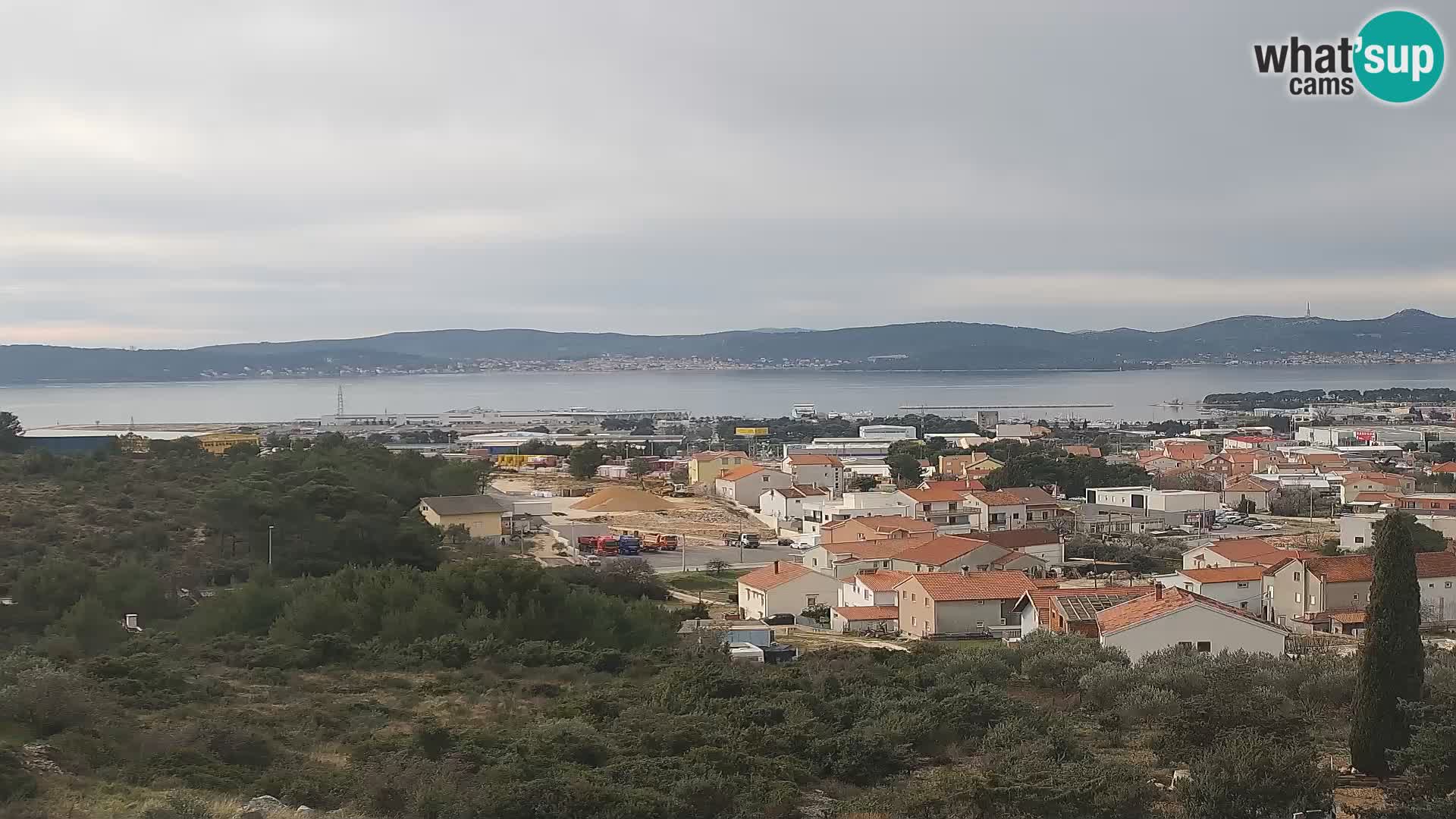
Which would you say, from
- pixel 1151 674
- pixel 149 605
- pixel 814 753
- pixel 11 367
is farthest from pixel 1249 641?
pixel 11 367

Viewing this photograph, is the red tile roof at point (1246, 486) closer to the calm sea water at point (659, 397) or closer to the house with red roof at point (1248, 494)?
the house with red roof at point (1248, 494)

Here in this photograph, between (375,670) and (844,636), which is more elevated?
(375,670)

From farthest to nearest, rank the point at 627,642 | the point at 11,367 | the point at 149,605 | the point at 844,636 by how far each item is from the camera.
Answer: the point at 11,367 < the point at 844,636 < the point at 149,605 < the point at 627,642

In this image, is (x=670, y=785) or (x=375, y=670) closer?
(x=670, y=785)

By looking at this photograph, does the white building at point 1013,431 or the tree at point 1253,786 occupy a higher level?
the tree at point 1253,786

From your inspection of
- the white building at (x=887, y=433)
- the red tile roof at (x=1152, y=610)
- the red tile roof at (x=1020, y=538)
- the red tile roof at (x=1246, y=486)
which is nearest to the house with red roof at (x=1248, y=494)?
the red tile roof at (x=1246, y=486)

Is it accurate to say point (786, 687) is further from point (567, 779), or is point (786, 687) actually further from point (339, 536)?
point (339, 536)
